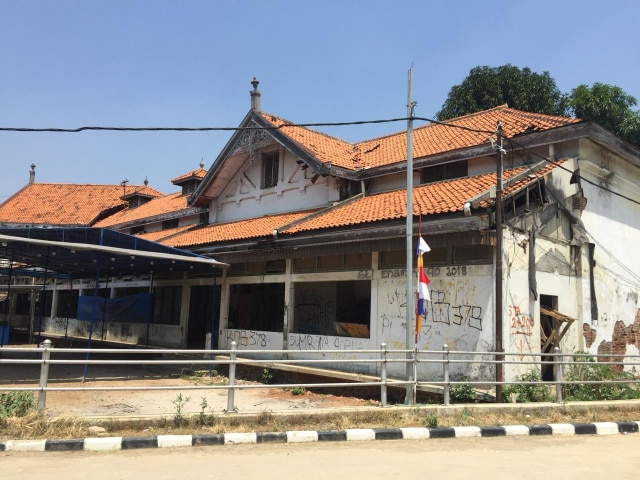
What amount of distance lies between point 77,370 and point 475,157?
1255cm

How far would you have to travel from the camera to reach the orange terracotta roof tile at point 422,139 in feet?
45.9

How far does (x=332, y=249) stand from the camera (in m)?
12.8

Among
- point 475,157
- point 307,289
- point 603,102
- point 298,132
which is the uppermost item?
point 603,102

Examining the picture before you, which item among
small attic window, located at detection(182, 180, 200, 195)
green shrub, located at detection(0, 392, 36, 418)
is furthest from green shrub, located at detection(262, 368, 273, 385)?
small attic window, located at detection(182, 180, 200, 195)

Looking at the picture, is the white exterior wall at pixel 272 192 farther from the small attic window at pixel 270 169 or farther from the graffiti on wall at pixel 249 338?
the graffiti on wall at pixel 249 338

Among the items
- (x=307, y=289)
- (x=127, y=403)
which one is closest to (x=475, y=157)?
(x=307, y=289)

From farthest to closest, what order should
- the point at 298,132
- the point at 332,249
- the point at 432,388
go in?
1. the point at 298,132
2. the point at 332,249
3. the point at 432,388

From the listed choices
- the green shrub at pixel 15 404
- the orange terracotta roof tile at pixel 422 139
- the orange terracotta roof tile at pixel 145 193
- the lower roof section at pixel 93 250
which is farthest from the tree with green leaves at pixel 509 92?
the green shrub at pixel 15 404

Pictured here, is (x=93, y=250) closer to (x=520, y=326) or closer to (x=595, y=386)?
(x=520, y=326)

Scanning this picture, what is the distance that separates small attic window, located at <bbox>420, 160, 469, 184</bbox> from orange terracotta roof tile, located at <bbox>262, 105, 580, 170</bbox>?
1.42ft

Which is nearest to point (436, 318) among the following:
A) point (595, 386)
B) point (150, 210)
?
point (595, 386)

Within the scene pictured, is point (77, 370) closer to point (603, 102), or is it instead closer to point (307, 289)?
point (307, 289)

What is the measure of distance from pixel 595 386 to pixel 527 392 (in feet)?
6.75

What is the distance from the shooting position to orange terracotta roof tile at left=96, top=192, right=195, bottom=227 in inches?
1021
